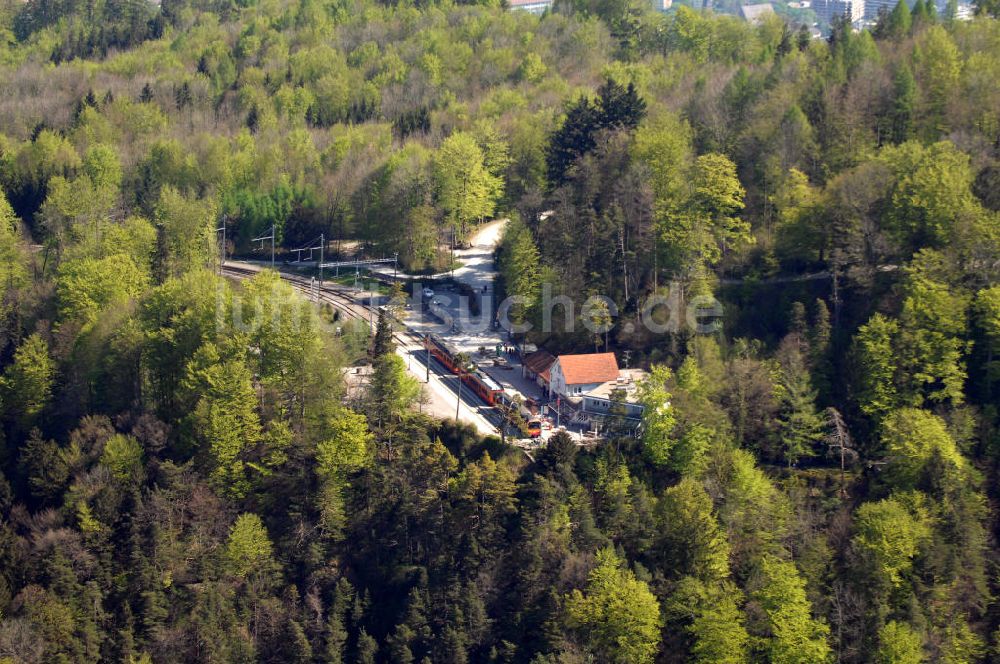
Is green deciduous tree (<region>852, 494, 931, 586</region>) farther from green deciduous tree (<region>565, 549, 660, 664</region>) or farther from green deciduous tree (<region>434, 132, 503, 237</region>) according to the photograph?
green deciduous tree (<region>434, 132, 503, 237</region>)

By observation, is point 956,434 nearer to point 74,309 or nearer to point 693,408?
point 693,408

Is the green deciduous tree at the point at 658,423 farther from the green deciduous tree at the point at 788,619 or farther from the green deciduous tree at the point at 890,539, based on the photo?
the green deciduous tree at the point at 890,539

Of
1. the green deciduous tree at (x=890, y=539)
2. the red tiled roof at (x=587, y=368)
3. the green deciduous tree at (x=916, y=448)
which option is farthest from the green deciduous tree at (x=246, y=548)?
the green deciduous tree at (x=916, y=448)

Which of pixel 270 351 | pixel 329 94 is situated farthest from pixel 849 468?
pixel 329 94

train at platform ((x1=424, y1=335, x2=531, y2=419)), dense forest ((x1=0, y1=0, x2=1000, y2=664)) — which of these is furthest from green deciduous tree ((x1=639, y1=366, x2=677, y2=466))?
train at platform ((x1=424, y1=335, x2=531, y2=419))

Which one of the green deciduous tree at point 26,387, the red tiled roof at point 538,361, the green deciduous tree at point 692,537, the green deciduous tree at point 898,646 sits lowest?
the green deciduous tree at point 898,646

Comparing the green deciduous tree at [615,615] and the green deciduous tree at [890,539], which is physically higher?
the green deciduous tree at [890,539]

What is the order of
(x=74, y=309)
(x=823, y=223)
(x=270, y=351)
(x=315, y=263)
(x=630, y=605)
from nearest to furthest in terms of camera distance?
(x=630, y=605)
(x=270, y=351)
(x=823, y=223)
(x=74, y=309)
(x=315, y=263)
